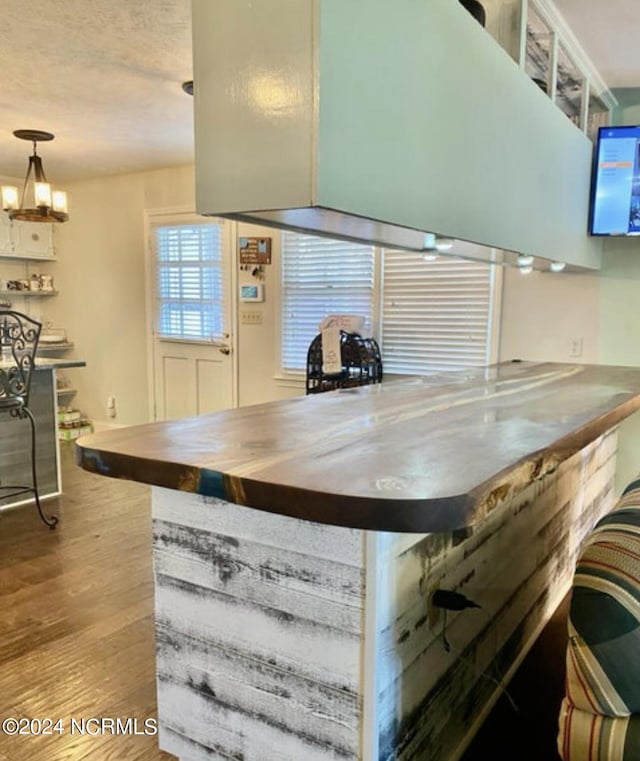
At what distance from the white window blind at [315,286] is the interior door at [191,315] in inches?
22.9

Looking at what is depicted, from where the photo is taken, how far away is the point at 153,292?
18.1ft

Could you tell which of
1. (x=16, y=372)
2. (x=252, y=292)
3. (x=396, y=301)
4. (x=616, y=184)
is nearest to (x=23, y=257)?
(x=252, y=292)

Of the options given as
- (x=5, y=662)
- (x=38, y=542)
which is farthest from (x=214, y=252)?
(x=5, y=662)

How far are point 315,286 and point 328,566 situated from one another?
3.61 metres

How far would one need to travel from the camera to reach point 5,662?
213 centimetres

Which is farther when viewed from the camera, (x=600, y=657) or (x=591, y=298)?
(x=591, y=298)

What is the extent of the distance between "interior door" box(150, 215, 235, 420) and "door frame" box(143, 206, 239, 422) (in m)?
0.01

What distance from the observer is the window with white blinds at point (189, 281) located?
5121 mm

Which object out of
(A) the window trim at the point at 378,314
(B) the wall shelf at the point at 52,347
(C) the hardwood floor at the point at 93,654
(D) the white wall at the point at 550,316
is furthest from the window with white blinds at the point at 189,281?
(D) the white wall at the point at 550,316

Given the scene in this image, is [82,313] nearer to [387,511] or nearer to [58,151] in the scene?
[58,151]

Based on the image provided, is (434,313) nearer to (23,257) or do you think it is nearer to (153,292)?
(153,292)

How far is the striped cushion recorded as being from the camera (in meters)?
0.93

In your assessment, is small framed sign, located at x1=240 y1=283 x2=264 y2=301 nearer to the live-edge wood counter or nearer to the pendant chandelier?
the pendant chandelier

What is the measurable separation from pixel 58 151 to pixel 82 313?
172 cm
